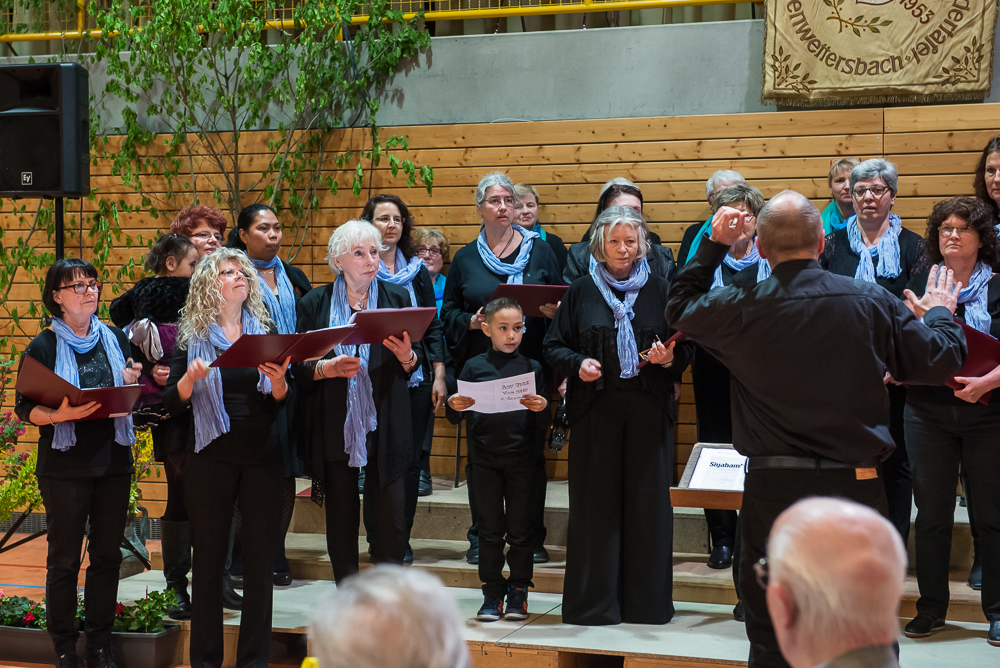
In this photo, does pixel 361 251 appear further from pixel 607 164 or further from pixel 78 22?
pixel 78 22

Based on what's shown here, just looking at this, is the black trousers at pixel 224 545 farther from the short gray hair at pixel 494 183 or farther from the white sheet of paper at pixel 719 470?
the short gray hair at pixel 494 183

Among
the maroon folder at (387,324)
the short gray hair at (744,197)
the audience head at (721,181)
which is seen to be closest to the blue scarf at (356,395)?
the maroon folder at (387,324)

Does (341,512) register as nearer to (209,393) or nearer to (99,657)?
(209,393)

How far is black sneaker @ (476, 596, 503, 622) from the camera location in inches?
150

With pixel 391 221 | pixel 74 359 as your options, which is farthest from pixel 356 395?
Result: pixel 391 221

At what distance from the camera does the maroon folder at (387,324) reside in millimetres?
3375

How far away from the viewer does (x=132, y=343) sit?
4.09m

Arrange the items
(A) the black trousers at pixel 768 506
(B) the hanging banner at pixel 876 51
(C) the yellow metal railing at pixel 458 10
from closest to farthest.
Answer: (A) the black trousers at pixel 768 506 → (B) the hanging banner at pixel 876 51 → (C) the yellow metal railing at pixel 458 10

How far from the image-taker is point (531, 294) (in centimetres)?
398

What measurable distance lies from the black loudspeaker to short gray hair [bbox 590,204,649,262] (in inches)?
92.0

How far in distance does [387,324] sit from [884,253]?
6.85 ft

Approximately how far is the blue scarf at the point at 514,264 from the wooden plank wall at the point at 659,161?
1.21 metres

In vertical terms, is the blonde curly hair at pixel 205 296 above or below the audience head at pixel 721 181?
below

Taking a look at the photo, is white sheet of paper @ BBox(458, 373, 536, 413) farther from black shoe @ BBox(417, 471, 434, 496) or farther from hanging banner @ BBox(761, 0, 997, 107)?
hanging banner @ BBox(761, 0, 997, 107)
